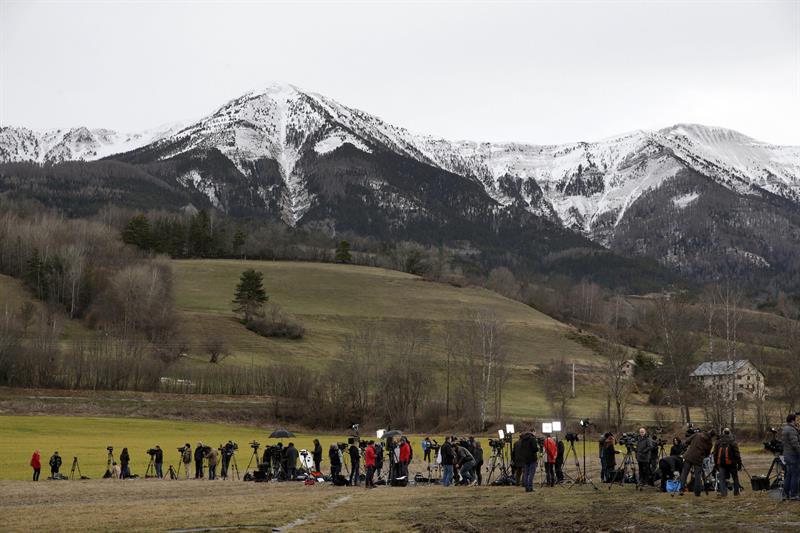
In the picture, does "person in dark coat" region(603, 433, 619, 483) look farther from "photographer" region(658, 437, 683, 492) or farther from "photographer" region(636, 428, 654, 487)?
"photographer" region(658, 437, 683, 492)

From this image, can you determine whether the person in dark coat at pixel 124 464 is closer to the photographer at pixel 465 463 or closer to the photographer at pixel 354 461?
the photographer at pixel 354 461

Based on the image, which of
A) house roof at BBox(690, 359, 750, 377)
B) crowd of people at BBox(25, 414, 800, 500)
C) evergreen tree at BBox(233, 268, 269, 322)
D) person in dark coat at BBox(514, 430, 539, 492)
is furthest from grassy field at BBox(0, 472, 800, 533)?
evergreen tree at BBox(233, 268, 269, 322)

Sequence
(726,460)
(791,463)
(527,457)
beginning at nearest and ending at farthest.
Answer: (791,463) < (726,460) < (527,457)

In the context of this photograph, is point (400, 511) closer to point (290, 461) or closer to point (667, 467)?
point (667, 467)

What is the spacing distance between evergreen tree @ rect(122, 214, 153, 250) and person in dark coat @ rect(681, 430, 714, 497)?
573ft

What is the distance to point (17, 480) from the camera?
40.2 meters

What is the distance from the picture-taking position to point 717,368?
92750mm

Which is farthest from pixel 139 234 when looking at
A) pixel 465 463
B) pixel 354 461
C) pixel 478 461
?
pixel 465 463

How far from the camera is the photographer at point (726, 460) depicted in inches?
939

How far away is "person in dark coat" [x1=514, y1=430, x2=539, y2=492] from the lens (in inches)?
1109

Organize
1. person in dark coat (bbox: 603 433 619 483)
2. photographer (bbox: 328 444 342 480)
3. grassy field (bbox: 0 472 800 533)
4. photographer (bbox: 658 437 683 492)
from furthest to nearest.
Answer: photographer (bbox: 328 444 342 480), person in dark coat (bbox: 603 433 619 483), photographer (bbox: 658 437 683 492), grassy field (bbox: 0 472 800 533)

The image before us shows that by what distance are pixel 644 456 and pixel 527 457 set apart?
3.69m

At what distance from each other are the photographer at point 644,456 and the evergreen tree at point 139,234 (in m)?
172

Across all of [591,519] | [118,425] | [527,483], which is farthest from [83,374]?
[591,519]
